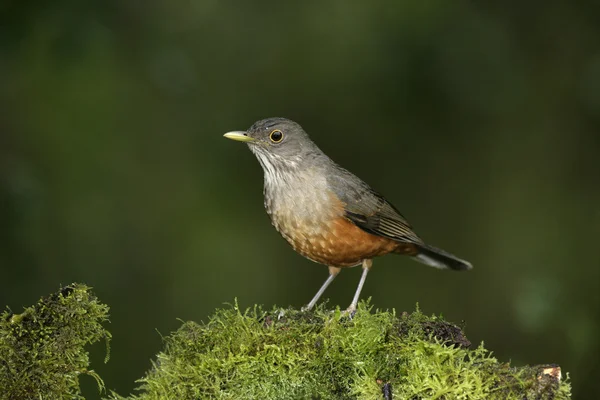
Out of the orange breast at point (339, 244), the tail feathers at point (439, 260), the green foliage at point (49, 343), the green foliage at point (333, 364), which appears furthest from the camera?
the tail feathers at point (439, 260)

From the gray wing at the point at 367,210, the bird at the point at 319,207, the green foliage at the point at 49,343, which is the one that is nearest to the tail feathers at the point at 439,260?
the bird at the point at 319,207

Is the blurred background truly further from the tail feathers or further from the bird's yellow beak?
the bird's yellow beak

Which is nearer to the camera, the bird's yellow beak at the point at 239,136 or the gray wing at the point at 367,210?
the gray wing at the point at 367,210

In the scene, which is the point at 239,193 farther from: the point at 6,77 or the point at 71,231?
the point at 6,77

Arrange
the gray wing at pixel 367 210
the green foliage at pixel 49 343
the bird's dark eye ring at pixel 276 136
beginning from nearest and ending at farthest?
1. the green foliage at pixel 49 343
2. the gray wing at pixel 367 210
3. the bird's dark eye ring at pixel 276 136

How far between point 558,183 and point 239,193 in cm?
461

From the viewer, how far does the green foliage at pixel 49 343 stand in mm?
3262

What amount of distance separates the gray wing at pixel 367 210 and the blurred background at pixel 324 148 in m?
2.30

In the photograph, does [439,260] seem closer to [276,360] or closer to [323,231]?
[323,231]

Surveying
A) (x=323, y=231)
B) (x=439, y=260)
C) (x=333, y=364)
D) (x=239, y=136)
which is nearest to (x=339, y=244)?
(x=323, y=231)

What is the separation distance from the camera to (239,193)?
414 inches

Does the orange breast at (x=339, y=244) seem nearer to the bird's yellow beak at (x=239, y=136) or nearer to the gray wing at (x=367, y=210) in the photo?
the gray wing at (x=367, y=210)

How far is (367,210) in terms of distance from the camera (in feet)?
21.0

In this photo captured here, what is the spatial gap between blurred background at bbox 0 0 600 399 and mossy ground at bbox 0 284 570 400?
15.0 feet
